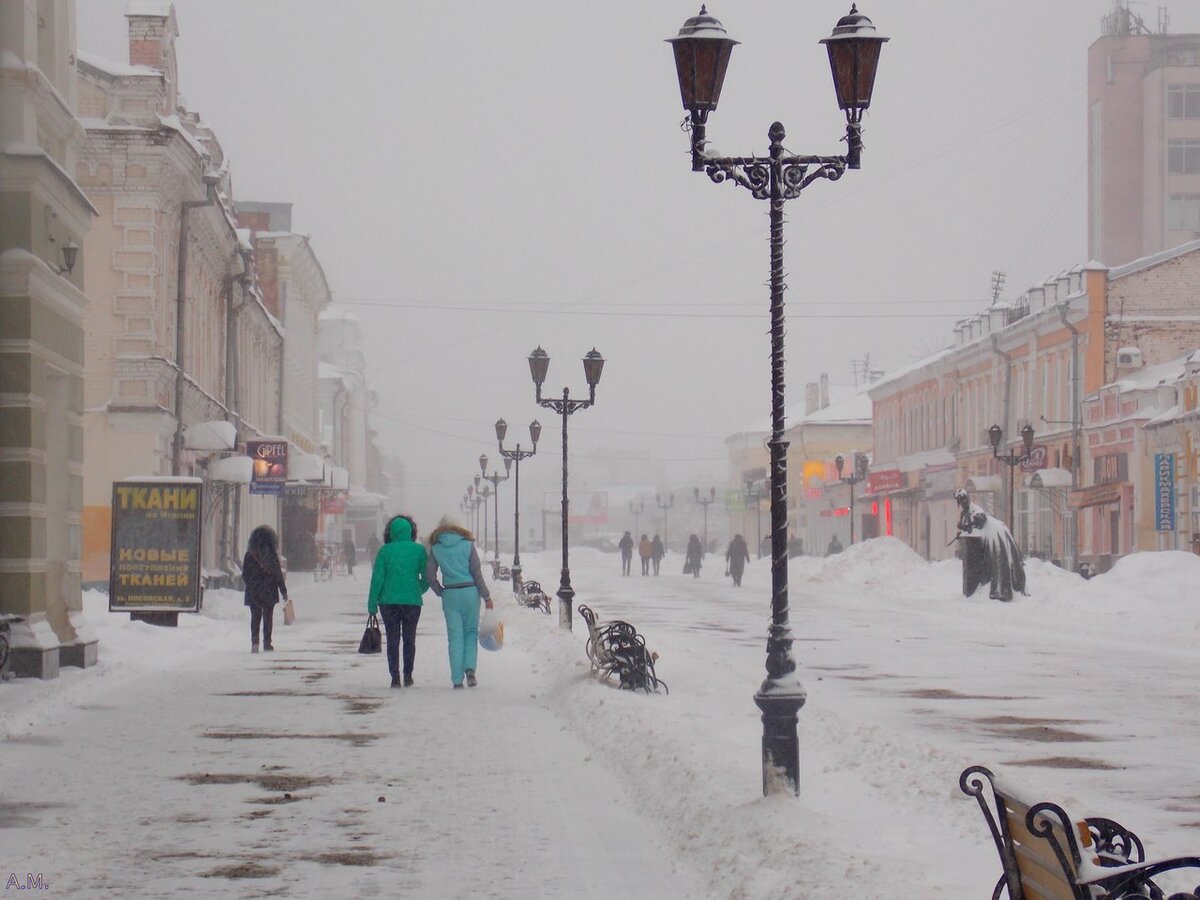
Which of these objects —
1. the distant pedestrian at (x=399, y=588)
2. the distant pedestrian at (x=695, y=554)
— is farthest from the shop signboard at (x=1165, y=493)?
the distant pedestrian at (x=399, y=588)

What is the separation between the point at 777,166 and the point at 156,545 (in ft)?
50.9

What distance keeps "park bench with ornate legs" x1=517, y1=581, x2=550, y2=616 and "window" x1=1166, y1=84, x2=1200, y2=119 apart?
59455mm

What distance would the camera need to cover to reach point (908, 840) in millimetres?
7691

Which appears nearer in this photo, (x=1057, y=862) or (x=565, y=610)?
(x=1057, y=862)

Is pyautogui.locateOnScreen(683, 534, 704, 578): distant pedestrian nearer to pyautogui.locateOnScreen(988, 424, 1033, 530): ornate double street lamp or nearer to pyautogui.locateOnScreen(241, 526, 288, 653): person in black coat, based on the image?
pyautogui.locateOnScreen(988, 424, 1033, 530): ornate double street lamp

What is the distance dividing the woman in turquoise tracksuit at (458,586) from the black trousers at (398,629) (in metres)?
0.32

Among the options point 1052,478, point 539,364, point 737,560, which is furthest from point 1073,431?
point 539,364

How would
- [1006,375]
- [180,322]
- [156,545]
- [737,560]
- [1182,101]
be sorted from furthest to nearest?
[1182,101] → [1006,375] → [737,560] → [180,322] → [156,545]

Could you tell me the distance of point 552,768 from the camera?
10.9m

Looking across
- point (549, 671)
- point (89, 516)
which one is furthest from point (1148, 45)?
point (549, 671)

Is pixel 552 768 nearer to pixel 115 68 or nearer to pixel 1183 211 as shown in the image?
pixel 115 68

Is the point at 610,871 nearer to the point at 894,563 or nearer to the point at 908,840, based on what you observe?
the point at 908,840

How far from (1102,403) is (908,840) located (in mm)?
42370

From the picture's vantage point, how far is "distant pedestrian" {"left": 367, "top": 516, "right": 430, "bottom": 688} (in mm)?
16250
